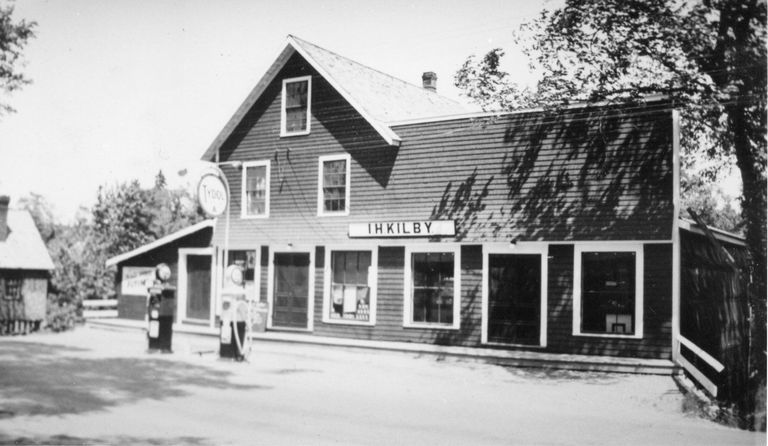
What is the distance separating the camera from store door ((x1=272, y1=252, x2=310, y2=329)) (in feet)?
55.6

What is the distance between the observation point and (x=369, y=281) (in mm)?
16047

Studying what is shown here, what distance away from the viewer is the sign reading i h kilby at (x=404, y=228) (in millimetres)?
14883

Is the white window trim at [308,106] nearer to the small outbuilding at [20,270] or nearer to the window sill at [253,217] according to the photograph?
the window sill at [253,217]

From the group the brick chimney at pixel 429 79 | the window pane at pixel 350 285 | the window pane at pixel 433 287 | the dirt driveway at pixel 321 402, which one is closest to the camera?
the dirt driveway at pixel 321 402

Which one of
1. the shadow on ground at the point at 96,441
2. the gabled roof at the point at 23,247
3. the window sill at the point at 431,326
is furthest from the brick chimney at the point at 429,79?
the gabled roof at the point at 23,247

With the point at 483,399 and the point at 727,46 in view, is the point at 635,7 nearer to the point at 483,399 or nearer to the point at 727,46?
the point at 727,46

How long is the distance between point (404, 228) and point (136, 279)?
10.4 metres

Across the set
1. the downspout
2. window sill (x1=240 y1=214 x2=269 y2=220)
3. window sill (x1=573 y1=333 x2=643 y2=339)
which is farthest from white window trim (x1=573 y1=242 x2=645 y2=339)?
window sill (x1=240 y1=214 x2=269 y2=220)

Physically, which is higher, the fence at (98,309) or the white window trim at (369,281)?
the white window trim at (369,281)

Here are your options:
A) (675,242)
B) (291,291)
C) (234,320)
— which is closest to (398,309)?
(291,291)

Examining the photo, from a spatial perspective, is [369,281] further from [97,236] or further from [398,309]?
[97,236]

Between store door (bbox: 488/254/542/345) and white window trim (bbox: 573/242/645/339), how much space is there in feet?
2.81

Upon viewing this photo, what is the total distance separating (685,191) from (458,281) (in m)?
5.38

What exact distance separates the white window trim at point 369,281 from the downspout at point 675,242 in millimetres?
6909
